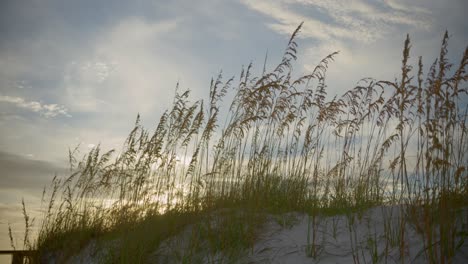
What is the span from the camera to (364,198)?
171 inches

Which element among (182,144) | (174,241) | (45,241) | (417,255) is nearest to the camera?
(417,255)

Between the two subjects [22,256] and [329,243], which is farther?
[22,256]

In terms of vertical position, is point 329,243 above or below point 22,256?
above

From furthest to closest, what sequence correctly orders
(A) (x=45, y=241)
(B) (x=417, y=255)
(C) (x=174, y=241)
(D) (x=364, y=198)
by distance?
1. (A) (x=45, y=241)
2. (D) (x=364, y=198)
3. (C) (x=174, y=241)
4. (B) (x=417, y=255)

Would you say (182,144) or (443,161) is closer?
(443,161)

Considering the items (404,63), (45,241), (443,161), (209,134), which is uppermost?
(404,63)

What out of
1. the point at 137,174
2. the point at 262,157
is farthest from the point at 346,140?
the point at 137,174

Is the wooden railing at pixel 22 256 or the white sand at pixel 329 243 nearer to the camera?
the white sand at pixel 329 243

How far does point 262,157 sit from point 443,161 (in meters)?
2.43

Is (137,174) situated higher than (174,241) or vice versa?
(137,174)

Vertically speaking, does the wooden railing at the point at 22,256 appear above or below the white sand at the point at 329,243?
below

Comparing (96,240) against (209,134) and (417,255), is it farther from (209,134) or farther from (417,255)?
(417,255)

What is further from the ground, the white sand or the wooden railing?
the white sand

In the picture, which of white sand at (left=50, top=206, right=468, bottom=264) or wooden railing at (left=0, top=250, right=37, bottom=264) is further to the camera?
wooden railing at (left=0, top=250, right=37, bottom=264)
